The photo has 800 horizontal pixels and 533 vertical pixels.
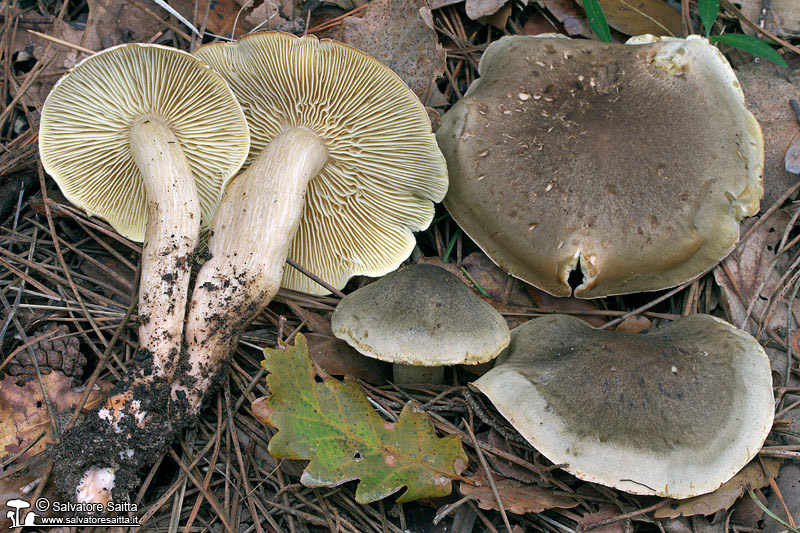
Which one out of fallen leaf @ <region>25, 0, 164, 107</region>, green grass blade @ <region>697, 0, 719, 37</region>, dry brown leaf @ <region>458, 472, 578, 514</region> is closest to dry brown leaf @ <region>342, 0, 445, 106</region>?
fallen leaf @ <region>25, 0, 164, 107</region>

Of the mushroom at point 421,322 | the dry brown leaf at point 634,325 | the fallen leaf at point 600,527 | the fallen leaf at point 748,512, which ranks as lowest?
the fallen leaf at point 748,512

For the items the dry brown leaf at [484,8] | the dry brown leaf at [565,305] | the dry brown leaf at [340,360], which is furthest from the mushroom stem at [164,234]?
the dry brown leaf at [484,8]

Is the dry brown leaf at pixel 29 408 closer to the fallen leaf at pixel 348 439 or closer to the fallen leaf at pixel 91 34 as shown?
the fallen leaf at pixel 348 439

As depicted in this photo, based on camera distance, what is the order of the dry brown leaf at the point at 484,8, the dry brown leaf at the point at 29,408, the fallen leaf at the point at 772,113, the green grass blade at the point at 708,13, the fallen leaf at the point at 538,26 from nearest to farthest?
the dry brown leaf at the point at 29,408, the fallen leaf at the point at 772,113, the green grass blade at the point at 708,13, the dry brown leaf at the point at 484,8, the fallen leaf at the point at 538,26

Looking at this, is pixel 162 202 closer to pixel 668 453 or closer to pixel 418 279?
pixel 418 279

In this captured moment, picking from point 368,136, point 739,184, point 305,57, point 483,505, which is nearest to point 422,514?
point 483,505

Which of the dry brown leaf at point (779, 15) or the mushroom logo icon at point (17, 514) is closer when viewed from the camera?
the mushroom logo icon at point (17, 514)

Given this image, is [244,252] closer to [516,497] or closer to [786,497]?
[516,497]
